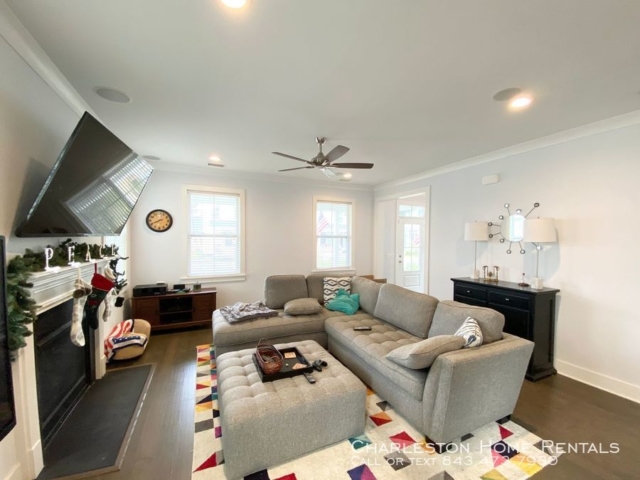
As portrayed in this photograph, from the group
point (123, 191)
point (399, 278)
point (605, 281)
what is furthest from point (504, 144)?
point (123, 191)

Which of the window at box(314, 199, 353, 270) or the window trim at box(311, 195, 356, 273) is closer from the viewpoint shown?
the window trim at box(311, 195, 356, 273)

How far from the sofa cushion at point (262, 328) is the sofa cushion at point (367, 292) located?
0.59m

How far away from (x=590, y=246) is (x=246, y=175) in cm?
483

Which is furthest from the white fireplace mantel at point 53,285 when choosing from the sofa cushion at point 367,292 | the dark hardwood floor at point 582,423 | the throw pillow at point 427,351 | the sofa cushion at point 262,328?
the dark hardwood floor at point 582,423

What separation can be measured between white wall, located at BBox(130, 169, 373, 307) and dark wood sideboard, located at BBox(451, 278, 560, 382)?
314 centimetres

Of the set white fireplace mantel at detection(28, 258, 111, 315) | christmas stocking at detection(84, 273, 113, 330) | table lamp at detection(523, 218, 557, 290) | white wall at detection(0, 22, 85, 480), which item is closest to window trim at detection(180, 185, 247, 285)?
christmas stocking at detection(84, 273, 113, 330)

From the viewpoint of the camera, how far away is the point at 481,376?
1.82 m

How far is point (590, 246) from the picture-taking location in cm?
275

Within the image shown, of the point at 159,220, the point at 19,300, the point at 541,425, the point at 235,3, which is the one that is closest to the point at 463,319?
the point at 541,425

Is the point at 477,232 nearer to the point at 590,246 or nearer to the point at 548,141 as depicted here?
the point at 590,246

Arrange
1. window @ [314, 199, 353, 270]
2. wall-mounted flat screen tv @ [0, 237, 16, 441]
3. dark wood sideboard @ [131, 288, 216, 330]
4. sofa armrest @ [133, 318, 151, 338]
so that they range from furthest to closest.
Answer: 1. window @ [314, 199, 353, 270]
2. dark wood sideboard @ [131, 288, 216, 330]
3. sofa armrest @ [133, 318, 151, 338]
4. wall-mounted flat screen tv @ [0, 237, 16, 441]

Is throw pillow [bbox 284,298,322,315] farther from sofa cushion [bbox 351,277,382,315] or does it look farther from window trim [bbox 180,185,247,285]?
window trim [bbox 180,185,247,285]

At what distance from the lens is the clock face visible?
4.32m

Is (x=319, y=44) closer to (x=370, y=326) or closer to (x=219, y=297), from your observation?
(x=370, y=326)
